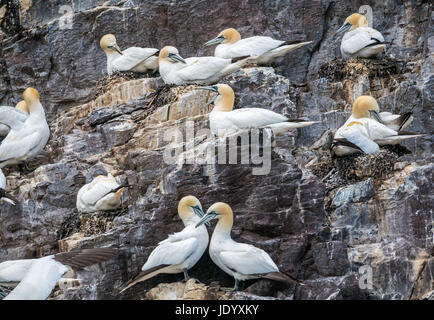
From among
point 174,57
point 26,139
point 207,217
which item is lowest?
point 207,217

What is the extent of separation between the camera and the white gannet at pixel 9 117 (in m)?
20.5

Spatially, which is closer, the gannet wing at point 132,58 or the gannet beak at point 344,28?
the gannet beak at point 344,28

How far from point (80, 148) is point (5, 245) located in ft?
6.39

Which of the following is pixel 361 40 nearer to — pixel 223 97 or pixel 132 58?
pixel 223 97

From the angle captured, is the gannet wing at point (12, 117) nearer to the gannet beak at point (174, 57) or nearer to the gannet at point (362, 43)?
the gannet beak at point (174, 57)

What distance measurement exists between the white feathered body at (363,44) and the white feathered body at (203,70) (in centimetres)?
167

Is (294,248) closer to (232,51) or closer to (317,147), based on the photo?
(317,147)

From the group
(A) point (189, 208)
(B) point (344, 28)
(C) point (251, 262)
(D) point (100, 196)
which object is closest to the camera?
(C) point (251, 262)

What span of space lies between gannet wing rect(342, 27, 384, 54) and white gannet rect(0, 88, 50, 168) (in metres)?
4.94

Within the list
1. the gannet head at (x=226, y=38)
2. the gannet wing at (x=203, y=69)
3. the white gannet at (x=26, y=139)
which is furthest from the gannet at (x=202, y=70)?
the white gannet at (x=26, y=139)

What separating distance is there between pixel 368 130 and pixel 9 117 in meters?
6.00

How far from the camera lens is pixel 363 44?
20188 millimetres

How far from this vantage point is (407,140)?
1916 cm

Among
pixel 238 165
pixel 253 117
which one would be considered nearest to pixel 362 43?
pixel 253 117
